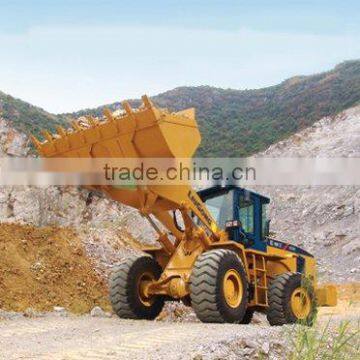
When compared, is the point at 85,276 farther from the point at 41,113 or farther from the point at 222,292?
the point at 41,113

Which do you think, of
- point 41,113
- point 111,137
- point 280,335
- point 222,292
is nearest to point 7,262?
point 111,137

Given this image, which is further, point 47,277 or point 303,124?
point 303,124

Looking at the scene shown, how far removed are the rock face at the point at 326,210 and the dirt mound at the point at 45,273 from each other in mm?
12150

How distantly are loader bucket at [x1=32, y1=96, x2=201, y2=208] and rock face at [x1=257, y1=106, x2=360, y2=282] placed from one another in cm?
1531

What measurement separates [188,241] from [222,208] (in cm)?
111

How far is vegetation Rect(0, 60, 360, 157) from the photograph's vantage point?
185ft

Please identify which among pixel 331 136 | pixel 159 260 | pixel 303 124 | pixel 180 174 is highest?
pixel 303 124

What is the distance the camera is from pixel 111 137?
33.1 ft

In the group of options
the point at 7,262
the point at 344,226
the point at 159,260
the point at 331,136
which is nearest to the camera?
the point at 159,260

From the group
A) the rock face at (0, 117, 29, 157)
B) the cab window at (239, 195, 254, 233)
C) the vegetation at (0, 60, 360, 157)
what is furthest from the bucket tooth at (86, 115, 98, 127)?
the vegetation at (0, 60, 360, 157)

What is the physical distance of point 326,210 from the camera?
111ft

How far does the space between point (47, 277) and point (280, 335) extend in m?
7.87

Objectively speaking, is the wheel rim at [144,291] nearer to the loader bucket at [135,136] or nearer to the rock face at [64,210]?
the loader bucket at [135,136]

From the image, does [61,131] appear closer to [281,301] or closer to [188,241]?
[188,241]
